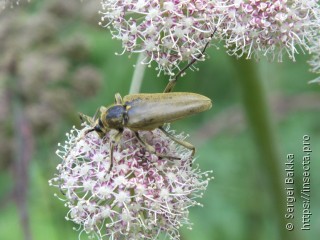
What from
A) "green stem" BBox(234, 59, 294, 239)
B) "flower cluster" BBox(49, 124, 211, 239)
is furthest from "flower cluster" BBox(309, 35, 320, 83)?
"flower cluster" BBox(49, 124, 211, 239)

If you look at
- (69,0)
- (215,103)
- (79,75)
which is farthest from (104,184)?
(215,103)

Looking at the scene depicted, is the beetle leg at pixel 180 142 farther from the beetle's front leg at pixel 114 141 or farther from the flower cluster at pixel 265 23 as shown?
the flower cluster at pixel 265 23

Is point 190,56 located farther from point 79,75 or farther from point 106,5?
point 79,75

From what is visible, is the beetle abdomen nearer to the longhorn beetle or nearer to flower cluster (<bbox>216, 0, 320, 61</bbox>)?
the longhorn beetle

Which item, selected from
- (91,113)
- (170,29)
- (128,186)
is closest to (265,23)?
(170,29)

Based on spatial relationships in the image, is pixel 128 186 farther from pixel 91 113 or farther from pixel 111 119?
pixel 91 113

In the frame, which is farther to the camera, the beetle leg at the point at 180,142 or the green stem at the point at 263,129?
the green stem at the point at 263,129

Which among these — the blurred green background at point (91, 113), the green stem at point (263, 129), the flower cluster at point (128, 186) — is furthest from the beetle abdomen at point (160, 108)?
the green stem at point (263, 129)

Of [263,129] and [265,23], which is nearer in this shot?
[265,23]

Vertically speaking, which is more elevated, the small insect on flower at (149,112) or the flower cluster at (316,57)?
the flower cluster at (316,57)
